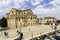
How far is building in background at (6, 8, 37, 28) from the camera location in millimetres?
44281

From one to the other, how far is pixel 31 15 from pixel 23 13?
A: 3257 millimetres

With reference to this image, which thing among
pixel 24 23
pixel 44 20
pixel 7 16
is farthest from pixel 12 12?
pixel 44 20

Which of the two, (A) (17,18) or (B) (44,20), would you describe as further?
(B) (44,20)

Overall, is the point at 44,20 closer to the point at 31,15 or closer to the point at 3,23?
the point at 31,15

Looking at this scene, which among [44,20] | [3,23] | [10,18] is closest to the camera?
[3,23]

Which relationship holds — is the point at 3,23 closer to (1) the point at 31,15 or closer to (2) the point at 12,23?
(2) the point at 12,23

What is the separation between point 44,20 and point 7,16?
20.9 m

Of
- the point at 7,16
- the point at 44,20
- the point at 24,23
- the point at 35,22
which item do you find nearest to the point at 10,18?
the point at 7,16

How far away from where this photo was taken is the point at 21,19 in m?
45.5

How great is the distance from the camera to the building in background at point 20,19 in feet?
145

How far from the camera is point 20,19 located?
45.5 meters

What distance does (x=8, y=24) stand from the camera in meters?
44.3

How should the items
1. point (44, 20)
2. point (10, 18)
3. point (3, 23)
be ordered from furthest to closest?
point (44, 20) → point (10, 18) → point (3, 23)

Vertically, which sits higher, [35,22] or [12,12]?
[12,12]
